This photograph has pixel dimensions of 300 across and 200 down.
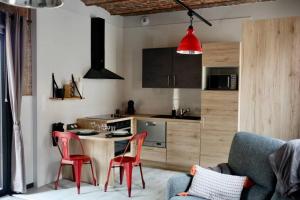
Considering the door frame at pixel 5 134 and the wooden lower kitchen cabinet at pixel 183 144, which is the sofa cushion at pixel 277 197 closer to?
the wooden lower kitchen cabinet at pixel 183 144

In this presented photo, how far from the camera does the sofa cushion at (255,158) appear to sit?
2.61 m

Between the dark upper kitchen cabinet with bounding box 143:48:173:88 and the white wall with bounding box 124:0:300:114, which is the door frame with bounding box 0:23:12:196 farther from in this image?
the white wall with bounding box 124:0:300:114

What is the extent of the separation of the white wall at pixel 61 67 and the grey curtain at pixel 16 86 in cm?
33

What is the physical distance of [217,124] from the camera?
16.1 ft

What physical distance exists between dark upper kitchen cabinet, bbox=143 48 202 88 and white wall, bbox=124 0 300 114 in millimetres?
332

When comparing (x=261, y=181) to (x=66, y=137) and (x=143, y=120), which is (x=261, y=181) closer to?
(x=66, y=137)

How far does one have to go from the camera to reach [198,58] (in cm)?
523

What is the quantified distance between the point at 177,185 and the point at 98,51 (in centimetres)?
326

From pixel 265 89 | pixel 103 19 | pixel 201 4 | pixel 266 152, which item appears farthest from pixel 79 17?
pixel 266 152

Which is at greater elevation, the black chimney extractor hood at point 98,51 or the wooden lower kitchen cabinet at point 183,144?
the black chimney extractor hood at point 98,51

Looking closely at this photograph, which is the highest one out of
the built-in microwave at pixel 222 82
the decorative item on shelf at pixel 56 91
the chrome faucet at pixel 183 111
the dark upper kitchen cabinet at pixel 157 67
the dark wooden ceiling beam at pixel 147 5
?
the dark wooden ceiling beam at pixel 147 5

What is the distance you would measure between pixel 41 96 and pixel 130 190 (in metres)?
1.82

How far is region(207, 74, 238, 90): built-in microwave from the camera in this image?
16.2ft

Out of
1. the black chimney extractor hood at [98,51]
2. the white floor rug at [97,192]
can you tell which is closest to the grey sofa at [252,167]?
the white floor rug at [97,192]
